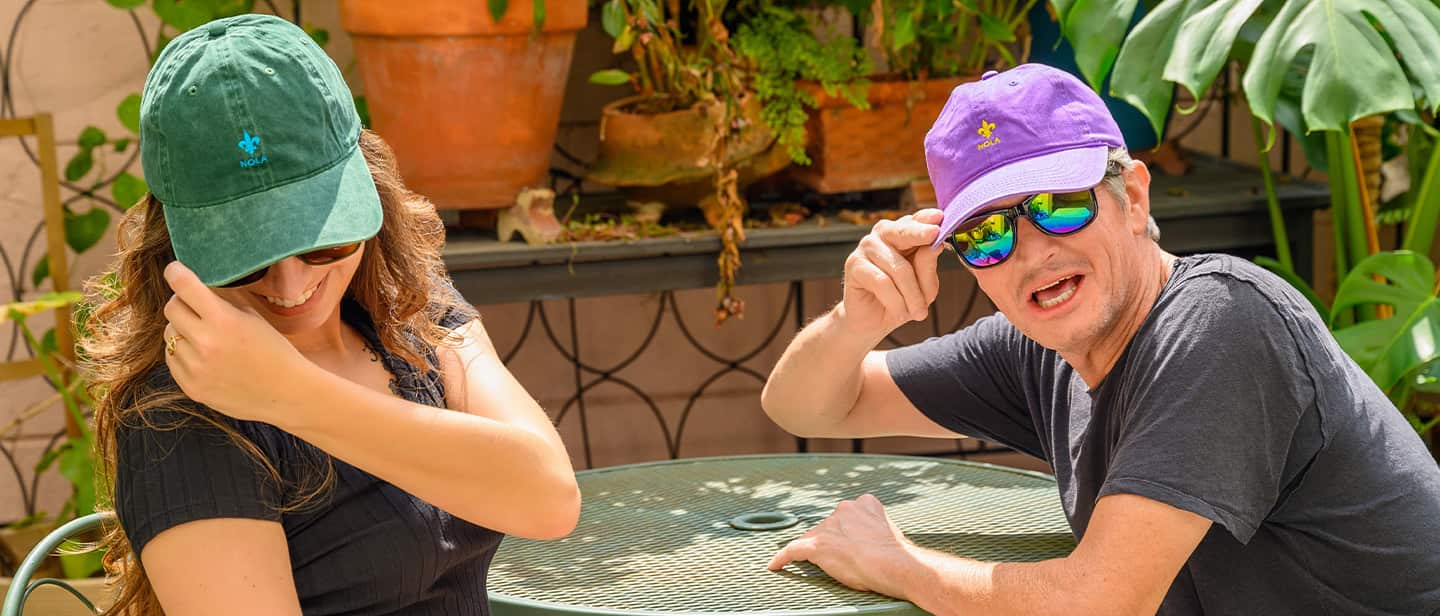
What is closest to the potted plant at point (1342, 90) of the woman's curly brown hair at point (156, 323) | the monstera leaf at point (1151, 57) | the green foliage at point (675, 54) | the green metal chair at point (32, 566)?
the monstera leaf at point (1151, 57)

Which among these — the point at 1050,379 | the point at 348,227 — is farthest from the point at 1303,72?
the point at 348,227

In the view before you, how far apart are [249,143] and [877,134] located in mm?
1835

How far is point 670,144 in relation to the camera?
2871 mm

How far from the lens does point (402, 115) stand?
2.75 m

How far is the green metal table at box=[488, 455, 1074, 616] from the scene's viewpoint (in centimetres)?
167

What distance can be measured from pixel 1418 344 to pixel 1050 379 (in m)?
0.95

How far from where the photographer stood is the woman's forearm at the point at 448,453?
1.25 m

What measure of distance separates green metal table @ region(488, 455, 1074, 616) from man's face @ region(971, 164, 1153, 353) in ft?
1.06

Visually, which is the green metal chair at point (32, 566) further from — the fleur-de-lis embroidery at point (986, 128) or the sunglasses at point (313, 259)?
the fleur-de-lis embroidery at point (986, 128)

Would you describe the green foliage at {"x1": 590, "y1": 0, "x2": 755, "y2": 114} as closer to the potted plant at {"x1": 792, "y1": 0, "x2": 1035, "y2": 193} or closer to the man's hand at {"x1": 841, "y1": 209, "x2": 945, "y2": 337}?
the potted plant at {"x1": 792, "y1": 0, "x2": 1035, "y2": 193}

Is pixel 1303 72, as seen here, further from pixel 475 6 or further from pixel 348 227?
pixel 348 227

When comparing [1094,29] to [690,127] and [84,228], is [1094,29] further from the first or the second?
[84,228]

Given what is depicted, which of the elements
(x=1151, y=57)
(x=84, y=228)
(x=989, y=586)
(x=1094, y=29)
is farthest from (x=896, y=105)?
(x=84, y=228)

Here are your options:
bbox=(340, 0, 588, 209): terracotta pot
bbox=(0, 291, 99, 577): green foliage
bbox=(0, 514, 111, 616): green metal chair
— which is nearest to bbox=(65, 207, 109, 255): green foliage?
bbox=(0, 291, 99, 577): green foliage
